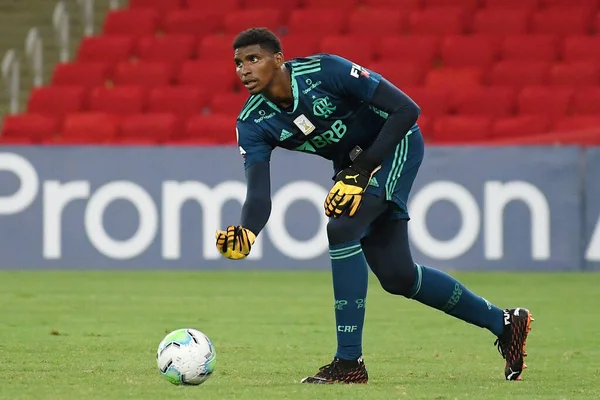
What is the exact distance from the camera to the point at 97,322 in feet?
29.3

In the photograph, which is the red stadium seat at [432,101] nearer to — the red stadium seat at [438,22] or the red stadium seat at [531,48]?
the red stadium seat at [531,48]

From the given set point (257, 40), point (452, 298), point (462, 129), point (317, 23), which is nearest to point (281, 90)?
point (257, 40)

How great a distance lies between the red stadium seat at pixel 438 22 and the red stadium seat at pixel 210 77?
2579mm

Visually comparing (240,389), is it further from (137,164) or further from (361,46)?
(361,46)

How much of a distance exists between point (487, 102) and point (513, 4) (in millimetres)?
2385

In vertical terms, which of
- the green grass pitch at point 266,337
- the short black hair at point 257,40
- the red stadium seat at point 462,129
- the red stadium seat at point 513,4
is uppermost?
the red stadium seat at point 513,4

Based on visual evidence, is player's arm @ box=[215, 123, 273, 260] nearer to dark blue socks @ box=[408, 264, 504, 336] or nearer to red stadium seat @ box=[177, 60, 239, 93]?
dark blue socks @ box=[408, 264, 504, 336]

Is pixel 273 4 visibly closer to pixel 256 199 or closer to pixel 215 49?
pixel 215 49

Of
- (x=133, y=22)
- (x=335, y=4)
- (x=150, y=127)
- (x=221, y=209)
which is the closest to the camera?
(x=221, y=209)

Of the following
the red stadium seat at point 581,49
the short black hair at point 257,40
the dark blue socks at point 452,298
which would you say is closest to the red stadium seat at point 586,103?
the red stadium seat at point 581,49

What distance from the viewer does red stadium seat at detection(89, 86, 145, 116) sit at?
1599cm

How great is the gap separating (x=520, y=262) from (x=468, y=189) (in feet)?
3.10

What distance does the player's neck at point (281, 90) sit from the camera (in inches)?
238

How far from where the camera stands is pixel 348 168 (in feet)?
19.8
